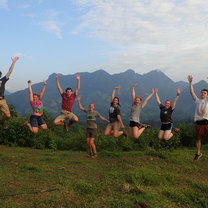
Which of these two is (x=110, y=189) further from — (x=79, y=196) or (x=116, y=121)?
(x=116, y=121)

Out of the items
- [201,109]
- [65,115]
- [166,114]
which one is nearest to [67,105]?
[65,115]

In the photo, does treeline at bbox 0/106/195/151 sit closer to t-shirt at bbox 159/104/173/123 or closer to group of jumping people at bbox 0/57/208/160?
group of jumping people at bbox 0/57/208/160

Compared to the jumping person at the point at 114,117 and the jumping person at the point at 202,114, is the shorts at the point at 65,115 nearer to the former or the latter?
the jumping person at the point at 114,117

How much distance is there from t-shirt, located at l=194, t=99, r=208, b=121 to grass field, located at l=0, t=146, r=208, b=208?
6.68 ft

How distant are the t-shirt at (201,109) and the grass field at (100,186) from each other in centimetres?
204

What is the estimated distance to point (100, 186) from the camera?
809cm

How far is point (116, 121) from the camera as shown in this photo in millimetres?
12867

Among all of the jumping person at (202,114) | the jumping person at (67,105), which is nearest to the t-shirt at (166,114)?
the jumping person at (202,114)

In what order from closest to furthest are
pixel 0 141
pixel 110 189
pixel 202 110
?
pixel 110 189
pixel 202 110
pixel 0 141

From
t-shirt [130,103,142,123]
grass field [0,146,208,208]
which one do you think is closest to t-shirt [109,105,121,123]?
t-shirt [130,103,142,123]

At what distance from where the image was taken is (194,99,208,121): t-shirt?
451 inches

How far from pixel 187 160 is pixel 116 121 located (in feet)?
11.8

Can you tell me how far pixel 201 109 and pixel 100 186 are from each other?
5.59m

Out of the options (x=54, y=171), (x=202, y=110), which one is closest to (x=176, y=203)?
(x=54, y=171)
